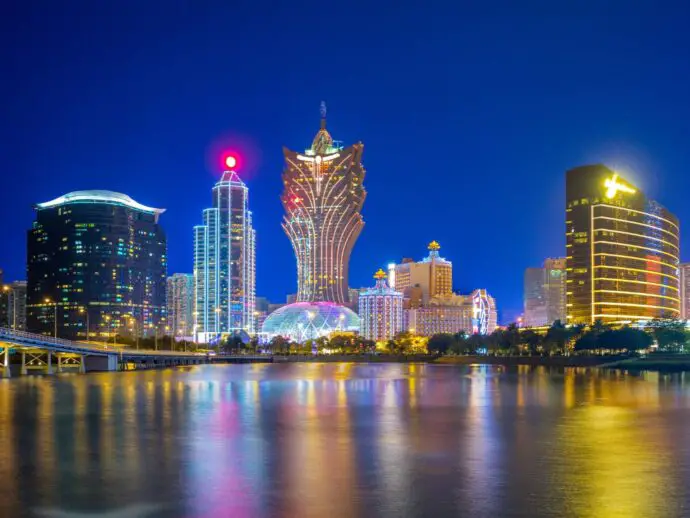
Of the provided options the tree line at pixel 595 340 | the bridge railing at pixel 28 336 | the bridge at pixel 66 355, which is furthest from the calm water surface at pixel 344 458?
the tree line at pixel 595 340

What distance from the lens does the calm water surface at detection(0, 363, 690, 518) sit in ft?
79.3

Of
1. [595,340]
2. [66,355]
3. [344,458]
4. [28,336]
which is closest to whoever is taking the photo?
[344,458]

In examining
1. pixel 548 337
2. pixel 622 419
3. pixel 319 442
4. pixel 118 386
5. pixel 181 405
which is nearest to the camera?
pixel 319 442

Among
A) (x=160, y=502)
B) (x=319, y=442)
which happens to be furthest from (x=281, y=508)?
(x=319, y=442)

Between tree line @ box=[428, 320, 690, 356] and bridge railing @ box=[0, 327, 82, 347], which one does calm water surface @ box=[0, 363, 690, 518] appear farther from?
tree line @ box=[428, 320, 690, 356]

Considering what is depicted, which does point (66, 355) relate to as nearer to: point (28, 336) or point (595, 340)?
point (28, 336)

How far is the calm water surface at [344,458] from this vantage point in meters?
24.2

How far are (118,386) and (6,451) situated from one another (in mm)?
48273

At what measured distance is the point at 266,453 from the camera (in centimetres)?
3394

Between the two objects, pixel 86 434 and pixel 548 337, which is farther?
pixel 548 337

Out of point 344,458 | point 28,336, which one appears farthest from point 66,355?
point 344,458

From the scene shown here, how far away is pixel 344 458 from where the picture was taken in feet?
107

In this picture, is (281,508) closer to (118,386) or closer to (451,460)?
(451,460)

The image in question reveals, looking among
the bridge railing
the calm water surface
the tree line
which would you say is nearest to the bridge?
the bridge railing
